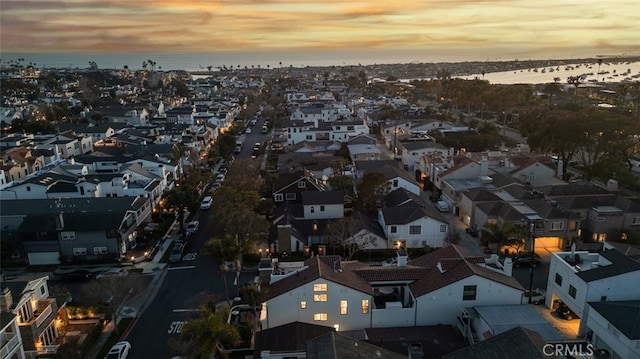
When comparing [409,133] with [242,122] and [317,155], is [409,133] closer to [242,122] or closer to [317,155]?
[317,155]

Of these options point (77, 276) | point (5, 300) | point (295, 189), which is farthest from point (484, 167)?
point (5, 300)

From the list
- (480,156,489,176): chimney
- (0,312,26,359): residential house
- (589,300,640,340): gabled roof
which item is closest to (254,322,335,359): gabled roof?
(0,312,26,359): residential house

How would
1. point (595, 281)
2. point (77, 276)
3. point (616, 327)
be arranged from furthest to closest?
point (77, 276) → point (595, 281) → point (616, 327)

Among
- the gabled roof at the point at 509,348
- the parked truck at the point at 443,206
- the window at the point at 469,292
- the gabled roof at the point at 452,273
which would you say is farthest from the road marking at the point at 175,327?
the parked truck at the point at 443,206

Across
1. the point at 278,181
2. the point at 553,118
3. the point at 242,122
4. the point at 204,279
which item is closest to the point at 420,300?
the point at 204,279

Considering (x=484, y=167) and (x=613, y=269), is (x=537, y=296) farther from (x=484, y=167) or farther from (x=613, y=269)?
(x=484, y=167)

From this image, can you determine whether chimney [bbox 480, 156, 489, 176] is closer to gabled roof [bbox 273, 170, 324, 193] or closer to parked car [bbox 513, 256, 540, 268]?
parked car [bbox 513, 256, 540, 268]
